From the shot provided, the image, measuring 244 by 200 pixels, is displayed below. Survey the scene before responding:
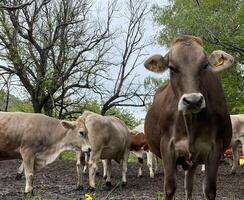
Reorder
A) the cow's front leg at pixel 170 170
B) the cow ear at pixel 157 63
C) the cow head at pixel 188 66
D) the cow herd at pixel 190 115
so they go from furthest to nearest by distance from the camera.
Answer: the cow's front leg at pixel 170 170, the cow ear at pixel 157 63, the cow herd at pixel 190 115, the cow head at pixel 188 66

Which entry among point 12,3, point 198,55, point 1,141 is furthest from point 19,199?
point 12,3

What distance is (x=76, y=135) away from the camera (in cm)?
1405

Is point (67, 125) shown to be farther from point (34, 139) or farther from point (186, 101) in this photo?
point (186, 101)

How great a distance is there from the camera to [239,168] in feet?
72.3

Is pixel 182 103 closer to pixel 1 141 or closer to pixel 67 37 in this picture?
pixel 1 141

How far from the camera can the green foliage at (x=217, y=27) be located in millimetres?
24756

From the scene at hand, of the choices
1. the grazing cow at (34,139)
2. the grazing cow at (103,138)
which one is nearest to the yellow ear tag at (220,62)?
the grazing cow at (34,139)

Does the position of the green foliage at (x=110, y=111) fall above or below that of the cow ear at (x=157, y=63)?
above

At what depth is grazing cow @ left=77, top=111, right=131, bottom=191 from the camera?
1412cm

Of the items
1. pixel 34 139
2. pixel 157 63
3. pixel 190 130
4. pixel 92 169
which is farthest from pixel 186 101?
pixel 92 169

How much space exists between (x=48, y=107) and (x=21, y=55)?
3.57 meters

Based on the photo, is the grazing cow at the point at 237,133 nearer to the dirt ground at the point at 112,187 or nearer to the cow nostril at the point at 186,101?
the dirt ground at the point at 112,187

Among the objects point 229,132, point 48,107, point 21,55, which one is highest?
point 21,55

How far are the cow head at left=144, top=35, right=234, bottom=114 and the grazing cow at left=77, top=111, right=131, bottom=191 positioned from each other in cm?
734
